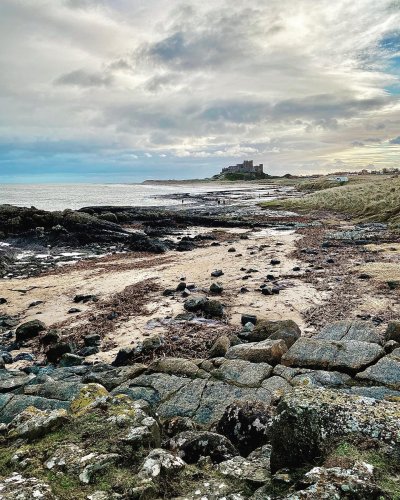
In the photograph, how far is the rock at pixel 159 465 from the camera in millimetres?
4051

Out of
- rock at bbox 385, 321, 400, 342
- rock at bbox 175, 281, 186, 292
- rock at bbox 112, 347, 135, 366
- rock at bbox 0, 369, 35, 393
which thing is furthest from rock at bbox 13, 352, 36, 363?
rock at bbox 385, 321, 400, 342

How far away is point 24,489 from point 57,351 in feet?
28.8

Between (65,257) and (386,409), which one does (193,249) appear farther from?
(386,409)

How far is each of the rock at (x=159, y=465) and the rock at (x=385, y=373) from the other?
4.82m

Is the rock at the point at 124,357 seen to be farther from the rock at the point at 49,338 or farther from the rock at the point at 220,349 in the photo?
the rock at the point at 49,338

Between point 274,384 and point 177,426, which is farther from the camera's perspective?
point 274,384

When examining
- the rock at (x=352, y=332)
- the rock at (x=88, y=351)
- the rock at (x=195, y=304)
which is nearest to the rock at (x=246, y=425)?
the rock at (x=352, y=332)

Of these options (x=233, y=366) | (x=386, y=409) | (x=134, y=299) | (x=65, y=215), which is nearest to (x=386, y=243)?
(x=134, y=299)

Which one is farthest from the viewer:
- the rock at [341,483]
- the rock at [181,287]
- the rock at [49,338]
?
the rock at [181,287]

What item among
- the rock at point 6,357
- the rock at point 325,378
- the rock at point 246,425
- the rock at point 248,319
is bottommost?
the rock at point 6,357

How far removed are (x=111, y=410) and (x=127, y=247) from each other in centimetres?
2881

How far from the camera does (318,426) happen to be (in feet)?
13.4

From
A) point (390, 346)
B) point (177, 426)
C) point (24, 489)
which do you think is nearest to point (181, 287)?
point (390, 346)

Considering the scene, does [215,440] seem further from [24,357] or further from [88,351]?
[24,357]
